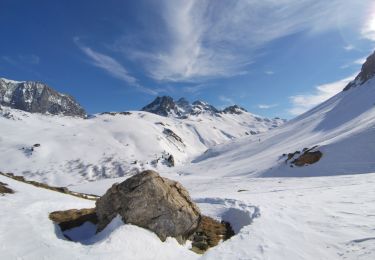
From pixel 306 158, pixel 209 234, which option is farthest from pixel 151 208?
pixel 306 158

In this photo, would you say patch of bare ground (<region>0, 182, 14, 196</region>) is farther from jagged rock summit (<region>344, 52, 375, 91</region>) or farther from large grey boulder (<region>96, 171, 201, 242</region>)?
jagged rock summit (<region>344, 52, 375, 91</region>)

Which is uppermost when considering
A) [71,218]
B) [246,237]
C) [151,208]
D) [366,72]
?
[366,72]

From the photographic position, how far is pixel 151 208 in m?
17.4

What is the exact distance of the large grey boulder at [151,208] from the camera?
17062 millimetres

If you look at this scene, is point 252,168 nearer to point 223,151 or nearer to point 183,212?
point 183,212

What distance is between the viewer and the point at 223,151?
14675cm

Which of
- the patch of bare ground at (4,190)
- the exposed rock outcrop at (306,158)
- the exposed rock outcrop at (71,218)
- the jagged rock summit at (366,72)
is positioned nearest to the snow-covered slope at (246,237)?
the exposed rock outcrop at (71,218)

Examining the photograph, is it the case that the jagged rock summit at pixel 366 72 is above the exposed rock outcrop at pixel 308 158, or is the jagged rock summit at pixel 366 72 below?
above

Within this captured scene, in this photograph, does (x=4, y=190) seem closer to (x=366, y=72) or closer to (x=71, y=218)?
(x=71, y=218)

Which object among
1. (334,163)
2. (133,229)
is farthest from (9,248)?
(334,163)

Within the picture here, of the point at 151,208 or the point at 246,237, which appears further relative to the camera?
the point at 151,208

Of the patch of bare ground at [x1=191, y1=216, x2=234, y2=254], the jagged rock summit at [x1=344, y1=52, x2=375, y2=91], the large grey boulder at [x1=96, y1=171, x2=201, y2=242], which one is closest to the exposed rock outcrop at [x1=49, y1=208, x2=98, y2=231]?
the large grey boulder at [x1=96, y1=171, x2=201, y2=242]

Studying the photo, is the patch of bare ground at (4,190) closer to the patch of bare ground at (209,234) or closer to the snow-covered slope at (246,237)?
the snow-covered slope at (246,237)

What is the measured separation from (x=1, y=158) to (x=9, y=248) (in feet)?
521
